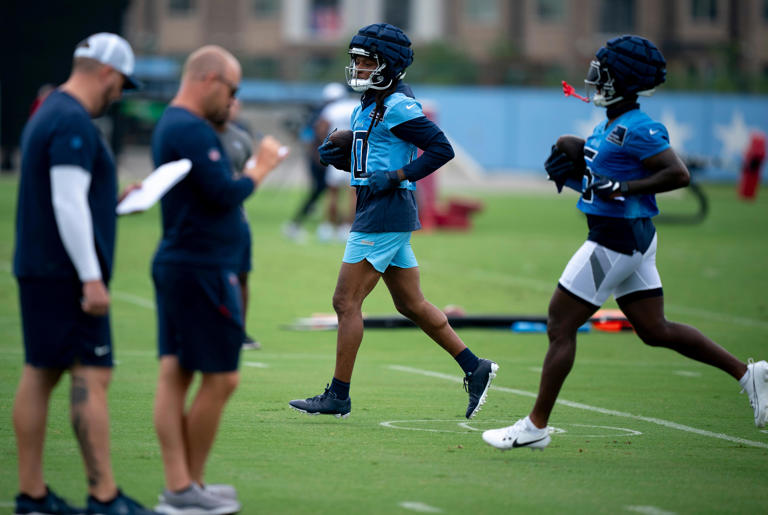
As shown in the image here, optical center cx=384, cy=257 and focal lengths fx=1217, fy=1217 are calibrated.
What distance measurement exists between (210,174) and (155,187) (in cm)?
27

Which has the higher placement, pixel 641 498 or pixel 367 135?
pixel 367 135

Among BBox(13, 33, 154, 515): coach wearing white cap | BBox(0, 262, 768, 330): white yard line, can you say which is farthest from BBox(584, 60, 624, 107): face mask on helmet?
BBox(0, 262, 768, 330): white yard line

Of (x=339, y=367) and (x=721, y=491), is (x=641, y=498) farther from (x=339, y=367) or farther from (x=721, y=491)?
(x=339, y=367)

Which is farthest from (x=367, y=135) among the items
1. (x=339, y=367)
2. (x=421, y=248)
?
(x=421, y=248)

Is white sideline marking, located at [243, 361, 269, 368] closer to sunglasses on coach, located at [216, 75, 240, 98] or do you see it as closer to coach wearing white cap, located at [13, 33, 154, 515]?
coach wearing white cap, located at [13, 33, 154, 515]

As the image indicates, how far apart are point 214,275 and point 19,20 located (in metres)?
32.7

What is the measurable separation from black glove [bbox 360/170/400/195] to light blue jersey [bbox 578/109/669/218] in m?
1.17

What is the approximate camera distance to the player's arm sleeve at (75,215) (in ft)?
16.1

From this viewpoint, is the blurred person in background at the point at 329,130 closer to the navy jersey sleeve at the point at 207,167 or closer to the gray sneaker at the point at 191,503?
the navy jersey sleeve at the point at 207,167

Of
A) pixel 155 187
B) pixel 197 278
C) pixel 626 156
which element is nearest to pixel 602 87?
pixel 626 156

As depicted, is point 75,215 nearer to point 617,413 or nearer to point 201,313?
point 201,313

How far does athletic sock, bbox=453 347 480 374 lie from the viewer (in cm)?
762

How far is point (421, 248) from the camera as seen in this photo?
2062 cm

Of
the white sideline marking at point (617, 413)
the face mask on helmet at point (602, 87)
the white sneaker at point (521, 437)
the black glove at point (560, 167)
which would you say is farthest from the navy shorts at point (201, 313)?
the white sideline marking at point (617, 413)
